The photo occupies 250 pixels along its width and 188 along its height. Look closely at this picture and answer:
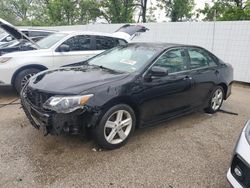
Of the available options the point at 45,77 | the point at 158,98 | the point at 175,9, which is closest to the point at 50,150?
the point at 45,77

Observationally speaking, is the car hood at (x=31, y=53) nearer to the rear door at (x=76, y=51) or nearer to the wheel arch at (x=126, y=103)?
the rear door at (x=76, y=51)

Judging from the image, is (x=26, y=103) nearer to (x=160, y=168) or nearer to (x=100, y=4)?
(x=160, y=168)

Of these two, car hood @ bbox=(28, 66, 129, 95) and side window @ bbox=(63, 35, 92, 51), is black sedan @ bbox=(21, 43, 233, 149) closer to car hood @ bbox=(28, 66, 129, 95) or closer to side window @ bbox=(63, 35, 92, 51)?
car hood @ bbox=(28, 66, 129, 95)

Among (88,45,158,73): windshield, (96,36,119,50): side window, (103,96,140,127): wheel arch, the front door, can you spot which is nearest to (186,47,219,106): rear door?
the front door

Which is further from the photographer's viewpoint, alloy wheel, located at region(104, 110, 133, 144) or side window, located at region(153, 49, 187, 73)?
side window, located at region(153, 49, 187, 73)

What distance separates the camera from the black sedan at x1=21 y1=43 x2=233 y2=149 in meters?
3.02

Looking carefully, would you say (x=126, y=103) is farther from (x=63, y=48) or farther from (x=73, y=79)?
(x=63, y=48)

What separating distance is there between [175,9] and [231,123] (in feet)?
75.4

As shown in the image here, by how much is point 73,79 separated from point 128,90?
0.76m

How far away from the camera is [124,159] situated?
320 centimetres

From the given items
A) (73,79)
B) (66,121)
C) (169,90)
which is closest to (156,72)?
(169,90)

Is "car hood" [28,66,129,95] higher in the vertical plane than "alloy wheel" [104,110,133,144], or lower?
higher

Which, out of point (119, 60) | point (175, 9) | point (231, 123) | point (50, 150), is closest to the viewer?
point (50, 150)

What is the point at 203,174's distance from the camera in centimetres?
298
